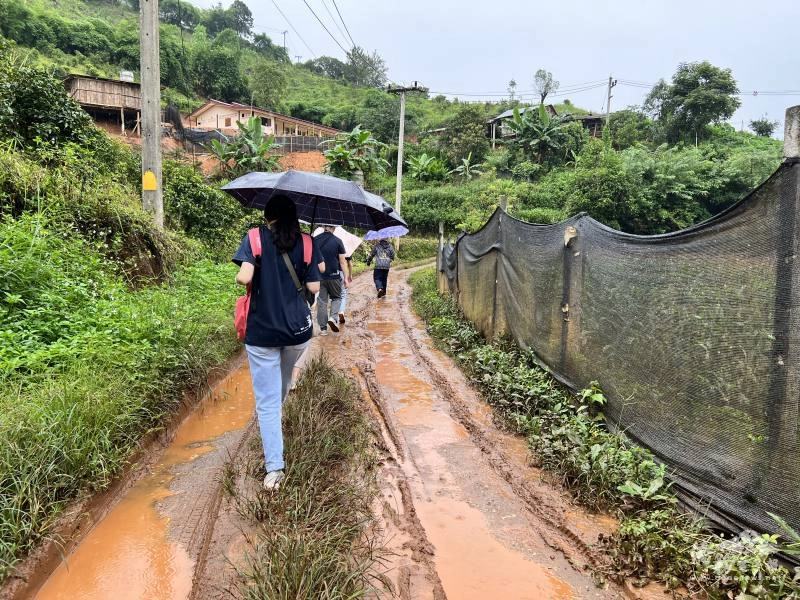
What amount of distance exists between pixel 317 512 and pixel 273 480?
0.53 metres

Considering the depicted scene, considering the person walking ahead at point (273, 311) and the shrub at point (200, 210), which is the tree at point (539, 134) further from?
the person walking ahead at point (273, 311)

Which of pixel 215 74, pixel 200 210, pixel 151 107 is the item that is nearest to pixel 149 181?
A: pixel 151 107

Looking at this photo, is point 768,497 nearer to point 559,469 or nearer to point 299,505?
point 559,469

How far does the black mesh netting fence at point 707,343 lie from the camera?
8.10 ft

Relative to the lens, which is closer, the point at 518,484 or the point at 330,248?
the point at 518,484

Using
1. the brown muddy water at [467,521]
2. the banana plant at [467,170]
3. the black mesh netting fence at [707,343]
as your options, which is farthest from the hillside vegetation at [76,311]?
the banana plant at [467,170]

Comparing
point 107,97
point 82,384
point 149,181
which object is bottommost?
point 82,384

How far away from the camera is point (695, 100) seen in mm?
35875

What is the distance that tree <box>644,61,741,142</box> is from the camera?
3531 cm

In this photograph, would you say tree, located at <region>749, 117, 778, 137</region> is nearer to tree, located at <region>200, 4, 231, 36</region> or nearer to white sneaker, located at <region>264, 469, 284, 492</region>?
white sneaker, located at <region>264, 469, 284, 492</region>

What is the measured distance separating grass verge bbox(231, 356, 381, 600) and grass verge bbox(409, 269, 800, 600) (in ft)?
4.58

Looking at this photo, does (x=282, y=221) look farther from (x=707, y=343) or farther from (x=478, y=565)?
(x=707, y=343)

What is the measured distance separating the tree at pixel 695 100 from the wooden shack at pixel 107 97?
37734mm

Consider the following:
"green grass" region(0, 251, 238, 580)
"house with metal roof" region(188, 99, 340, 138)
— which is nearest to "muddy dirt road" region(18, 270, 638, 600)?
"green grass" region(0, 251, 238, 580)
